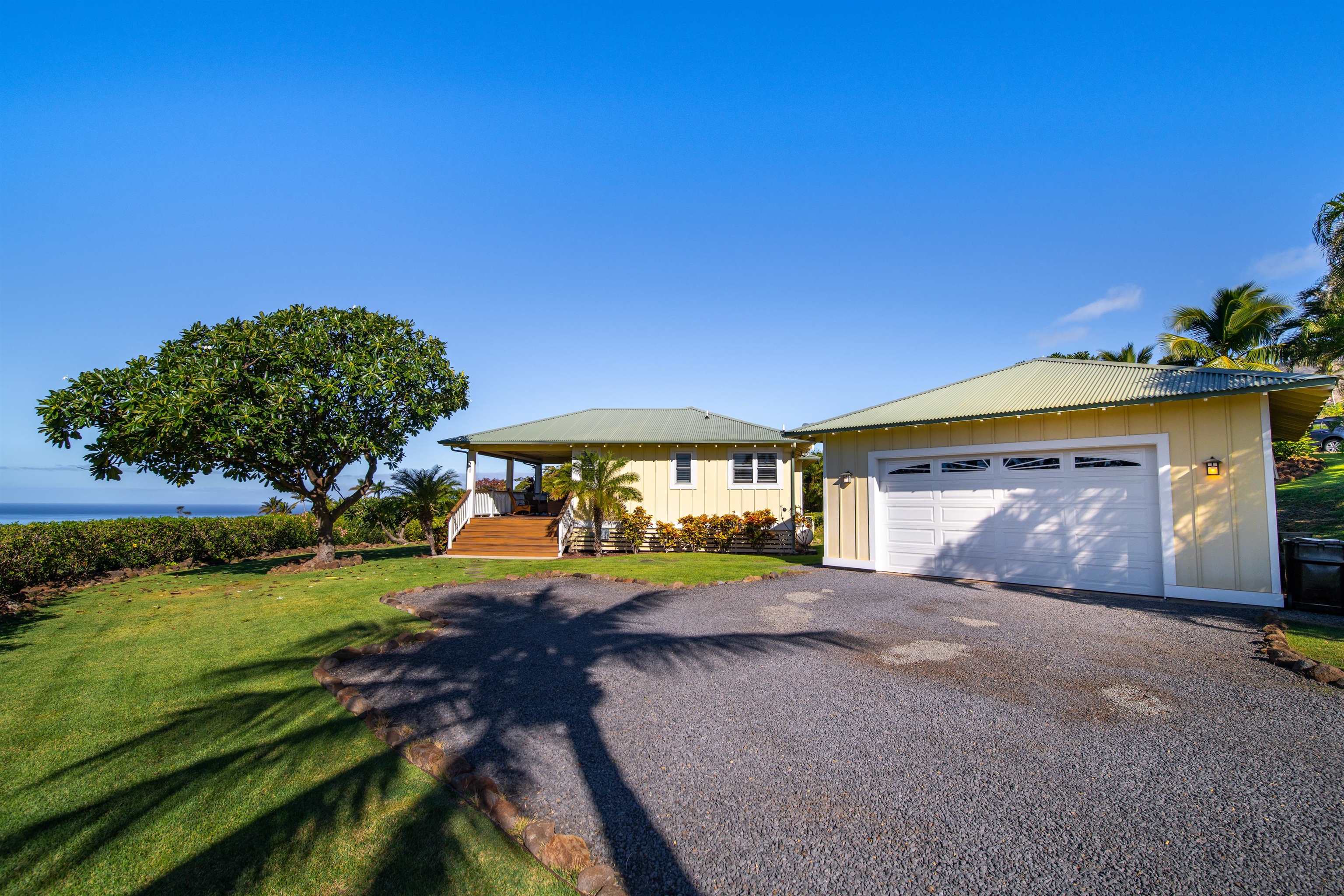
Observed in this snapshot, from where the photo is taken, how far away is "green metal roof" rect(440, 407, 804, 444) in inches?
674

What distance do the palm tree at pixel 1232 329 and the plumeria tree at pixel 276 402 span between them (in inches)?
947

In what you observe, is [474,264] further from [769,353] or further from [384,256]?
[769,353]

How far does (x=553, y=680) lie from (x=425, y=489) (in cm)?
1323

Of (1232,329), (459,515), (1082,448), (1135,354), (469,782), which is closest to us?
(469,782)

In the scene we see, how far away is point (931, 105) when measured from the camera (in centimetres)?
1196

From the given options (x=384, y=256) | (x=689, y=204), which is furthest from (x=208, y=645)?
(x=689, y=204)

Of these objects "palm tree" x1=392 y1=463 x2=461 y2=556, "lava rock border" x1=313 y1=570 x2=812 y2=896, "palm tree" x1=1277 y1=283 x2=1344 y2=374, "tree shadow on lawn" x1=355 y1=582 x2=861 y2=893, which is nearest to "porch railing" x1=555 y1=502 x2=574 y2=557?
"palm tree" x1=392 y1=463 x2=461 y2=556

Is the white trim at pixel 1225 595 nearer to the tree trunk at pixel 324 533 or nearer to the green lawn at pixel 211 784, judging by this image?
the green lawn at pixel 211 784

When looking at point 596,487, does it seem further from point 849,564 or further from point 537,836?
point 537,836

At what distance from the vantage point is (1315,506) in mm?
15688

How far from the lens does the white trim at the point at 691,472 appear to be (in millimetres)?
Answer: 17453

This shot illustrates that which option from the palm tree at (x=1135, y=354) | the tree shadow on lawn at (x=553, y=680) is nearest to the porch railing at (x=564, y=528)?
the tree shadow on lawn at (x=553, y=680)

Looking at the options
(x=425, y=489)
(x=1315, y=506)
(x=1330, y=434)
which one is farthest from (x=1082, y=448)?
(x=1330, y=434)

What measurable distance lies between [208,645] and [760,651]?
6.38m
